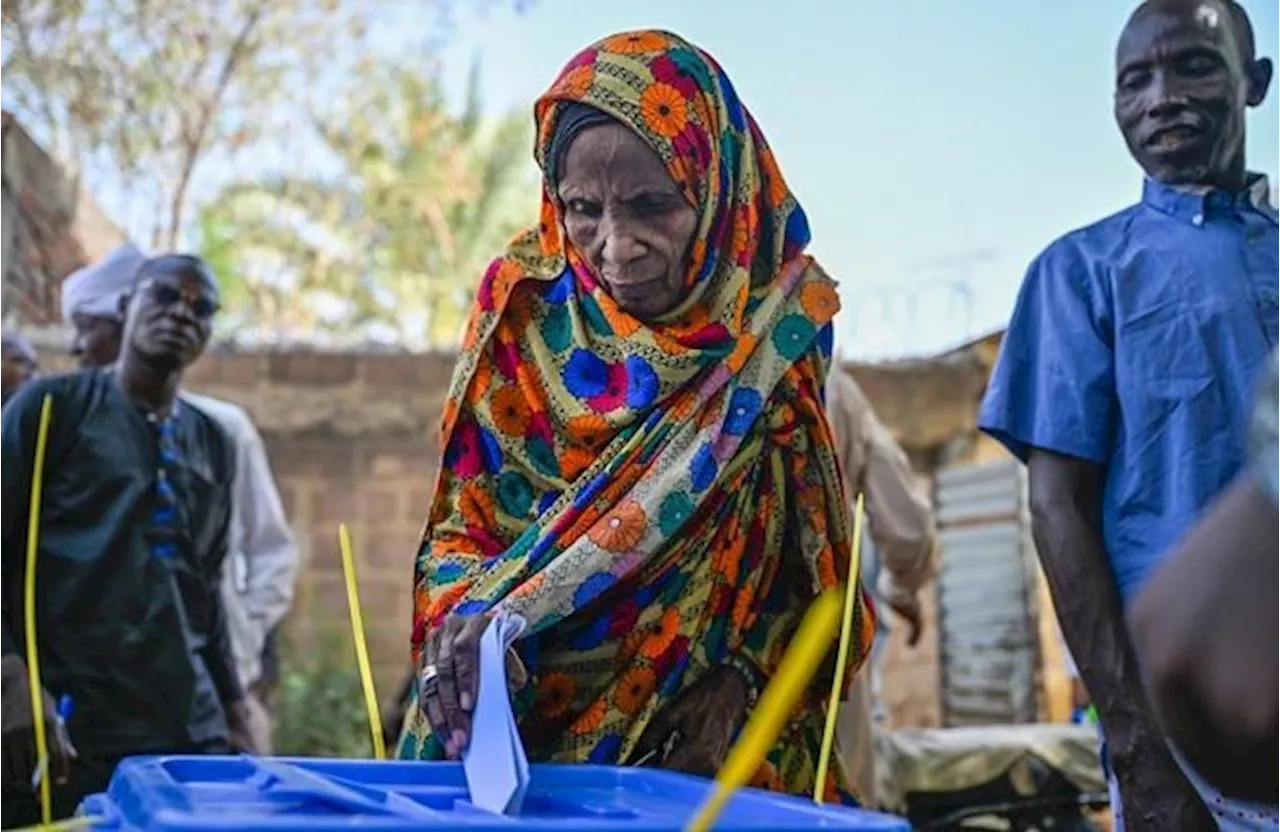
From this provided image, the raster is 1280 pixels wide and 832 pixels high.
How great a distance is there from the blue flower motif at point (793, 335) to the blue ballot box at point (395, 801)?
715mm

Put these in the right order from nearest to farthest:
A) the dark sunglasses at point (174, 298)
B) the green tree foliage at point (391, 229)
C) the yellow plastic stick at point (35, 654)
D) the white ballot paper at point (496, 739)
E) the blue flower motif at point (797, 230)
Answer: the white ballot paper at point (496, 739) < the yellow plastic stick at point (35, 654) < the blue flower motif at point (797, 230) < the dark sunglasses at point (174, 298) < the green tree foliage at point (391, 229)

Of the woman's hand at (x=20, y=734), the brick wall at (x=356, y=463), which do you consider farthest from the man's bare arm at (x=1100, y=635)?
the brick wall at (x=356, y=463)

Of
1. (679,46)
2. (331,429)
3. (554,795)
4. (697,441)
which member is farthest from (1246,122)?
(331,429)

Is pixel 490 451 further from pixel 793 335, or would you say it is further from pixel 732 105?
pixel 732 105

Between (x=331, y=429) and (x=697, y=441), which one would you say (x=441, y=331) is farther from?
(x=697, y=441)

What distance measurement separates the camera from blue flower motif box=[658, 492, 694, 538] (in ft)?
5.79

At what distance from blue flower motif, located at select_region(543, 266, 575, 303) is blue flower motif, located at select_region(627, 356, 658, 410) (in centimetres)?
16

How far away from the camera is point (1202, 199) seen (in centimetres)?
213

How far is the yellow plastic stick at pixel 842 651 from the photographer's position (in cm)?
173

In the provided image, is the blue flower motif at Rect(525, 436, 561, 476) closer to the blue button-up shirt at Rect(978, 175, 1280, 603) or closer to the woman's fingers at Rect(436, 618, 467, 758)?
the woman's fingers at Rect(436, 618, 467, 758)

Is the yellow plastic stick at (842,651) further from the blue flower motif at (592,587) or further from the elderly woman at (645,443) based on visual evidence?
the blue flower motif at (592,587)

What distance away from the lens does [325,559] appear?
22.4 ft

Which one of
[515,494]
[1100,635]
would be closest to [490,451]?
[515,494]

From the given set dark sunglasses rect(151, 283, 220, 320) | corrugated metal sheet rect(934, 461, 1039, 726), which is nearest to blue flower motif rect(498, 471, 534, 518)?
dark sunglasses rect(151, 283, 220, 320)
